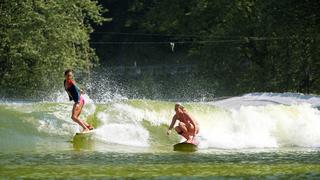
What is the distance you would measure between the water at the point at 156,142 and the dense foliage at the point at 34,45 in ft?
63.1

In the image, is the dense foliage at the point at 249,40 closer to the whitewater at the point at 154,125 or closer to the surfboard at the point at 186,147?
the whitewater at the point at 154,125

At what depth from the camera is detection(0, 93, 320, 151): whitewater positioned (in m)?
23.7

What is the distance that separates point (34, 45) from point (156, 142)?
26.5m

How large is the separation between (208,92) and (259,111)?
38.5 meters

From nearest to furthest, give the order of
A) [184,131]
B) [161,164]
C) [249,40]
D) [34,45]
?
[161,164]
[184,131]
[34,45]
[249,40]

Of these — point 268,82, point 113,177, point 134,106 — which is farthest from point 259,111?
point 268,82

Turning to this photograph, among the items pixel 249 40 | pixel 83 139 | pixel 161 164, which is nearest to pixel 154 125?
pixel 83 139

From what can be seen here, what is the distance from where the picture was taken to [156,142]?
954 inches

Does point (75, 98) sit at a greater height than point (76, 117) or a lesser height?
greater

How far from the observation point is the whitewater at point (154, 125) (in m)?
23.7

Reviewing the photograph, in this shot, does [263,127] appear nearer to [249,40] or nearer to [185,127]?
[185,127]

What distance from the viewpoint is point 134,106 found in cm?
2645

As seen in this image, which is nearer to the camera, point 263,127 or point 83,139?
point 83,139

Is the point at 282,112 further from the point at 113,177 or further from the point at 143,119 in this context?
the point at 113,177
